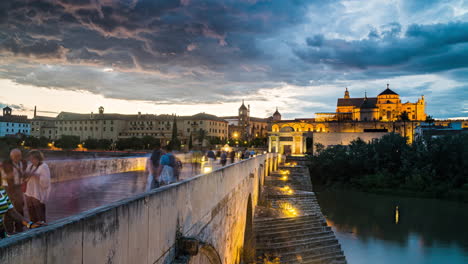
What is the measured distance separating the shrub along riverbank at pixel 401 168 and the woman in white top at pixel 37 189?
→ 4177 cm

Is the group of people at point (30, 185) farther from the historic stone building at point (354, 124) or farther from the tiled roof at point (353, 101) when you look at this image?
the tiled roof at point (353, 101)

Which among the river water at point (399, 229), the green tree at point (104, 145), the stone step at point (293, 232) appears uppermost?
the green tree at point (104, 145)

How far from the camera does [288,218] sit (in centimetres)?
1833

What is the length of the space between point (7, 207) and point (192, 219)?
2231mm

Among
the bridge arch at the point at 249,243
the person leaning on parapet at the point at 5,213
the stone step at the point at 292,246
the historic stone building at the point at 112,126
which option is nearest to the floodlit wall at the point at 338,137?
the historic stone building at the point at 112,126

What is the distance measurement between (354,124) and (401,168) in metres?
42.3

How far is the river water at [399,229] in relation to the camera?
1978 cm

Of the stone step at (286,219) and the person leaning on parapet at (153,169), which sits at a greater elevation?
the person leaning on parapet at (153,169)

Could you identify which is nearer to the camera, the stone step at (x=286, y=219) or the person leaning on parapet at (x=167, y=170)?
the person leaning on parapet at (x=167, y=170)

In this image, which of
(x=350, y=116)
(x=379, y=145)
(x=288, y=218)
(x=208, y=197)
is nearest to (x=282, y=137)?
(x=379, y=145)

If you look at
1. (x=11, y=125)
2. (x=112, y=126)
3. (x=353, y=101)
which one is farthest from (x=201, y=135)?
(x=353, y=101)

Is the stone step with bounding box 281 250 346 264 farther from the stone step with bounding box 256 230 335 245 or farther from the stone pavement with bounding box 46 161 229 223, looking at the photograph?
the stone pavement with bounding box 46 161 229 223

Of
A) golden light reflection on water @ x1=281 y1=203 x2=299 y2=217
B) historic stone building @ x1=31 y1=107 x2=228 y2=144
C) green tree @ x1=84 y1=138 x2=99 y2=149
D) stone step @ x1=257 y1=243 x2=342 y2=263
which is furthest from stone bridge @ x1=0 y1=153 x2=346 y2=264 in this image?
historic stone building @ x1=31 y1=107 x2=228 y2=144

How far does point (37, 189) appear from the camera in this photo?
163 inches
